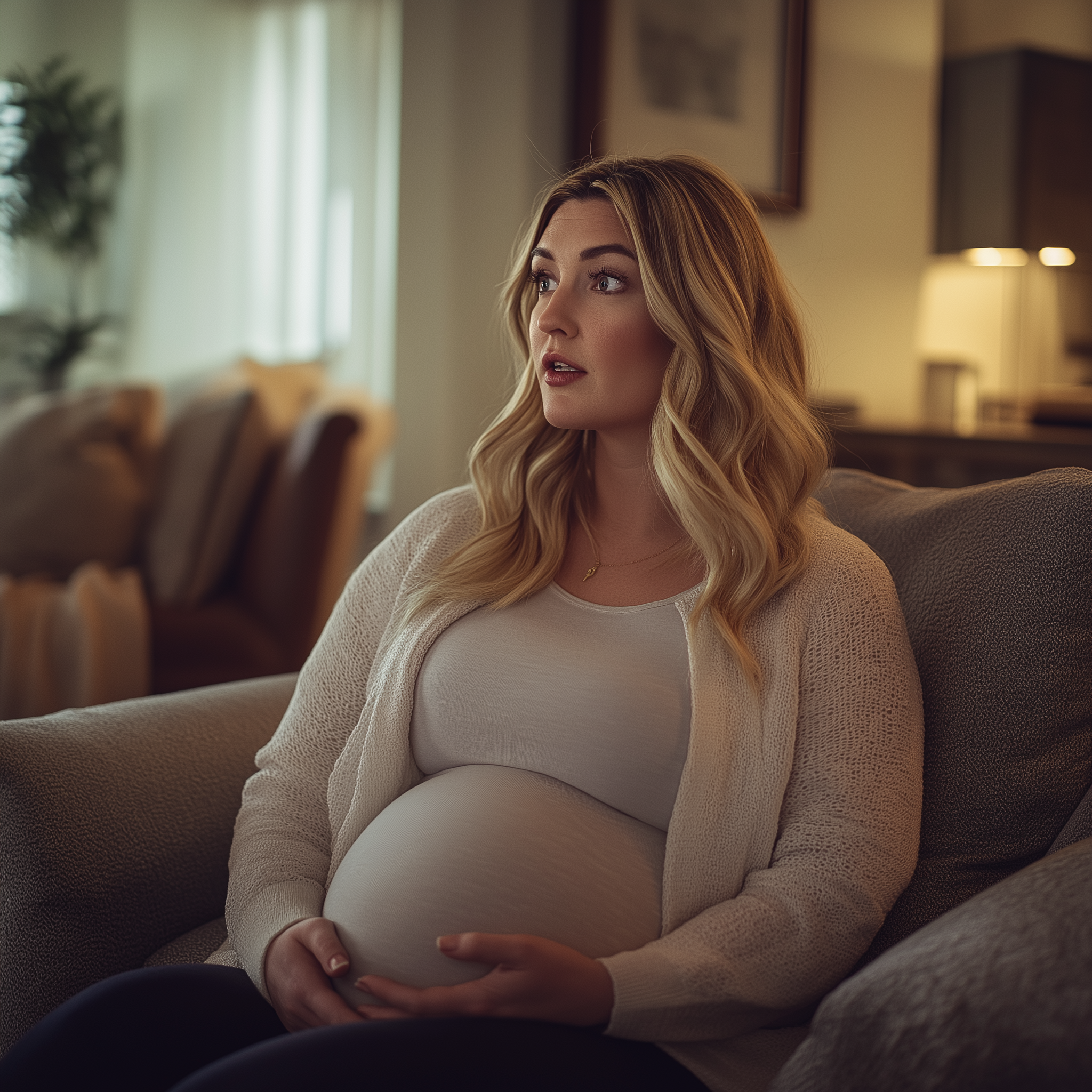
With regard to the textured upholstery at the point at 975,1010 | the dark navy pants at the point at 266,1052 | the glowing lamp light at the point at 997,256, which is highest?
the glowing lamp light at the point at 997,256

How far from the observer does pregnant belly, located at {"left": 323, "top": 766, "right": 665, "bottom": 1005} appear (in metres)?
0.94

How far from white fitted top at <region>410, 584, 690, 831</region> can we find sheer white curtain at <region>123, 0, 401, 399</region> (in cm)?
217

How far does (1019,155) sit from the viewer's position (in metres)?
3.49

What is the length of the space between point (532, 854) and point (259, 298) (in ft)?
8.85

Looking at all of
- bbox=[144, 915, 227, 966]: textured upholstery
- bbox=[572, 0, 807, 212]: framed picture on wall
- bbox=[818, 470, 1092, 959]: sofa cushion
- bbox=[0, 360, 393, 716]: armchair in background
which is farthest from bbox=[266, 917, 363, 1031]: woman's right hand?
bbox=[572, 0, 807, 212]: framed picture on wall

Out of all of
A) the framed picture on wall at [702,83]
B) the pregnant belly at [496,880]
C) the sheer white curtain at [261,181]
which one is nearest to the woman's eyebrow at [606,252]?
the pregnant belly at [496,880]

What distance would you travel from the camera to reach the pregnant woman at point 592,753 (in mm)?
870

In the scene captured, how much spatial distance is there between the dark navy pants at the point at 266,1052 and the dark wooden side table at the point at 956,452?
1.82 m

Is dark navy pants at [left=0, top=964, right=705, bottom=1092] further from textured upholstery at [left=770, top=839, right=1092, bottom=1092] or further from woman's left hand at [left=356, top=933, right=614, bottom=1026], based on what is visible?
textured upholstery at [left=770, top=839, right=1092, bottom=1092]

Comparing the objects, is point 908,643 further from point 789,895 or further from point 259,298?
point 259,298

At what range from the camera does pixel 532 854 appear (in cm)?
96

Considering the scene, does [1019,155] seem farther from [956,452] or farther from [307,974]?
[307,974]

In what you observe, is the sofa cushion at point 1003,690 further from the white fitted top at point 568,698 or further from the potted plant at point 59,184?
A: the potted plant at point 59,184

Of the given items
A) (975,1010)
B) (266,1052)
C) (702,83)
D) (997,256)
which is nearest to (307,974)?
(266,1052)
